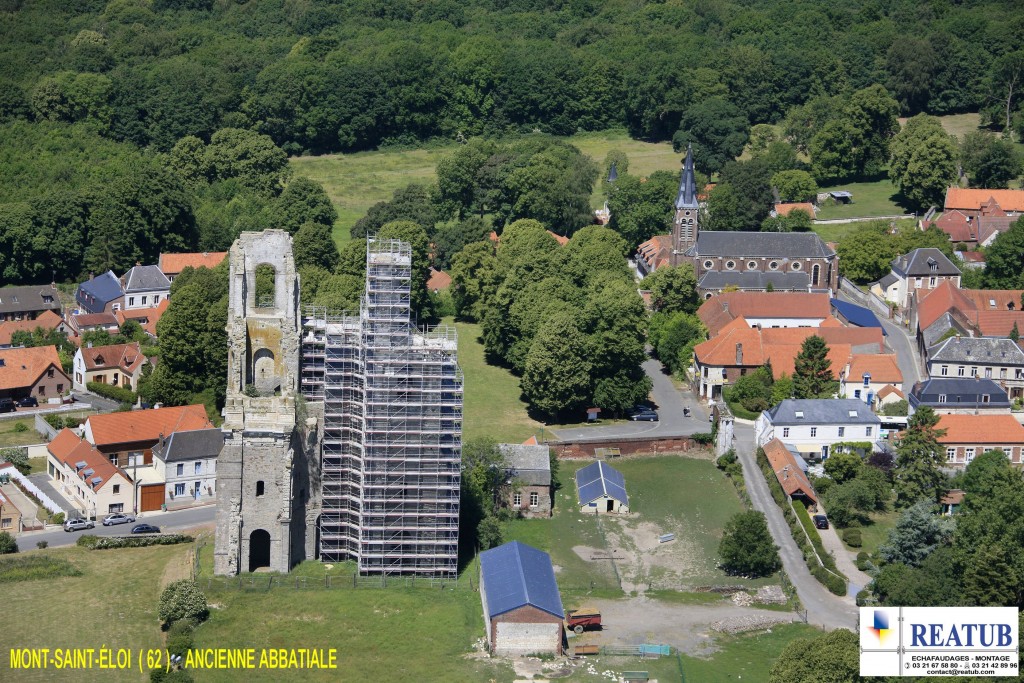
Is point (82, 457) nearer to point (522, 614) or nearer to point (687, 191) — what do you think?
point (522, 614)

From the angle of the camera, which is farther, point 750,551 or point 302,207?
point 302,207

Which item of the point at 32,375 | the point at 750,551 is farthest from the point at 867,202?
the point at 32,375

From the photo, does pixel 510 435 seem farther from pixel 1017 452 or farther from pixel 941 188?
pixel 941 188

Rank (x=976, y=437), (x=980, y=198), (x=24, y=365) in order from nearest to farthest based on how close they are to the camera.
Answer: (x=976, y=437)
(x=24, y=365)
(x=980, y=198)

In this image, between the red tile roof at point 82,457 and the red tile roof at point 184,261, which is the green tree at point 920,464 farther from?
the red tile roof at point 184,261

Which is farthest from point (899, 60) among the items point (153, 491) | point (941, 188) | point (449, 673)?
point (449, 673)

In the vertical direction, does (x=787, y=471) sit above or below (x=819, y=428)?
below

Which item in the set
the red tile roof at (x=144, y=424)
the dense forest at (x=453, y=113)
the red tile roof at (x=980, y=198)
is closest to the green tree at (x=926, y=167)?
the dense forest at (x=453, y=113)

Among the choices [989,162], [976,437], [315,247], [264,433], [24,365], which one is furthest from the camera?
[989,162]
